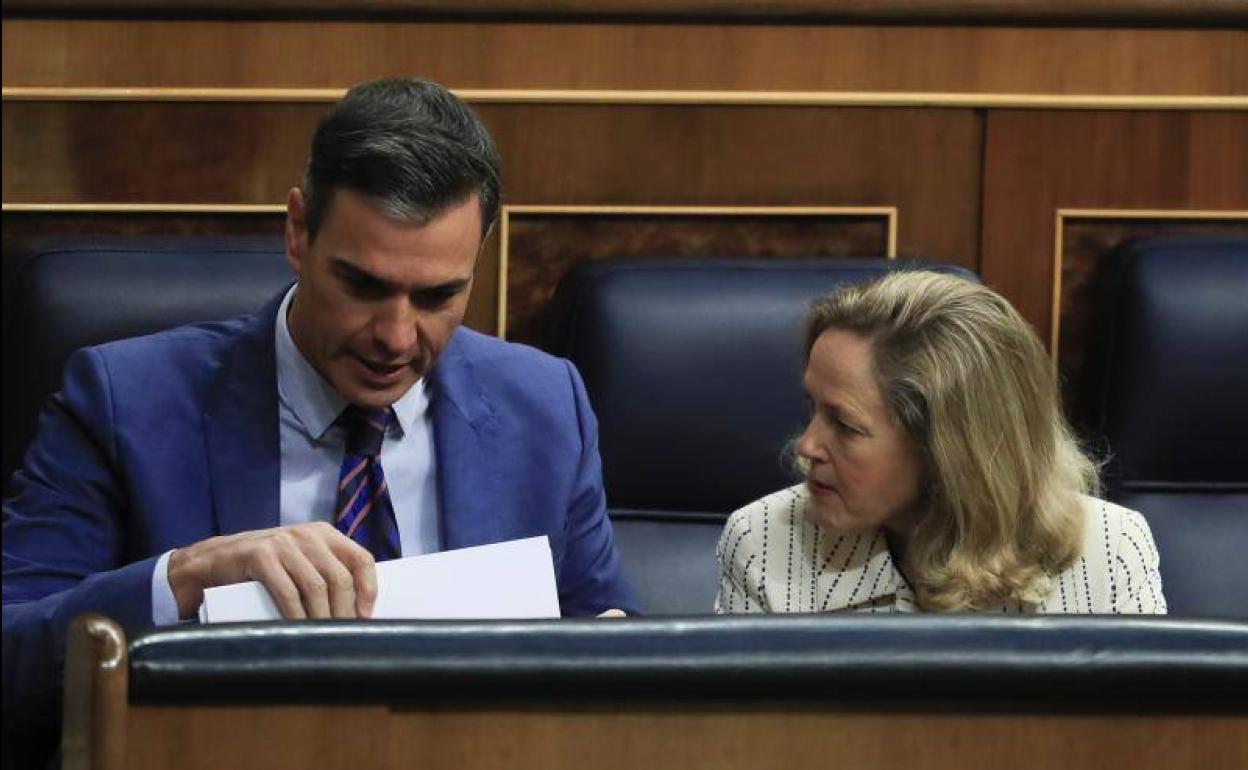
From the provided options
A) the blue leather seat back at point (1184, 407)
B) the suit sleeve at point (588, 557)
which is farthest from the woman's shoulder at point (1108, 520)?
the suit sleeve at point (588, 557)

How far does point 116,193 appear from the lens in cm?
187

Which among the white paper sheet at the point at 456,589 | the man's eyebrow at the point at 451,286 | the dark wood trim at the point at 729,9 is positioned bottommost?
the white paper sheet at the point at 456,589

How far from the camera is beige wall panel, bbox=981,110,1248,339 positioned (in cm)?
194

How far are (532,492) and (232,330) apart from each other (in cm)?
24

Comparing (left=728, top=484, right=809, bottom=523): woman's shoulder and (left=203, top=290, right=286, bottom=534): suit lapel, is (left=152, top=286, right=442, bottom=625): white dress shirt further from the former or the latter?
(left=728, top=484, right=809, bottom=523): woman's shoulder

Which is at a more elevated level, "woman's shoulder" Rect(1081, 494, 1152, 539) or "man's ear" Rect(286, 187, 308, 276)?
"man's ear" Rect(286, 187, 308, 276)

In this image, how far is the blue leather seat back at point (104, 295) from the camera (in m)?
1.52

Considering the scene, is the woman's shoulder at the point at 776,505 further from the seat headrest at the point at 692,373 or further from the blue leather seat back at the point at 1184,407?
the blue leather seat back at the point at 1184,407

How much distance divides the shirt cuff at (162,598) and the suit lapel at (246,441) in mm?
177

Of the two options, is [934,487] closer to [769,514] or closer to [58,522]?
[769,514]

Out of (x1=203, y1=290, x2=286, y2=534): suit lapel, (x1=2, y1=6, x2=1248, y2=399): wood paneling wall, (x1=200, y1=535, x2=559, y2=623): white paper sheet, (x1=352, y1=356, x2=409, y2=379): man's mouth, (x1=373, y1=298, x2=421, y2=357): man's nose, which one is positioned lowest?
(x1=200, y1=535, x2=559, y2=623): white paper sheet

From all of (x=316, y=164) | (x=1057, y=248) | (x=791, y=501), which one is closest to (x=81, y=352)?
(x=316, y=164)

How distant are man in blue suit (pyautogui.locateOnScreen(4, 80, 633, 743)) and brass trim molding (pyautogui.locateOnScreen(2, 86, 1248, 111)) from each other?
21.1 inches

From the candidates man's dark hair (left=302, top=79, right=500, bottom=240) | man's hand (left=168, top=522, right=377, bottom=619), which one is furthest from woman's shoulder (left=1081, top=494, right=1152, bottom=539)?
man's hand (left=168, top=522, right=377, bottom=619)
